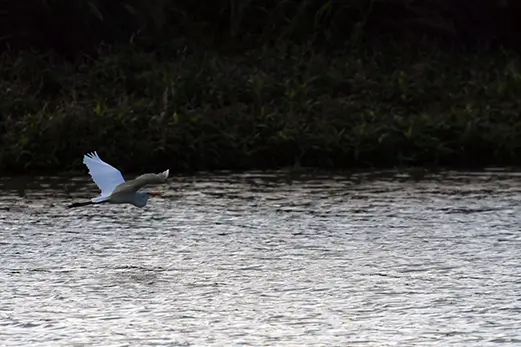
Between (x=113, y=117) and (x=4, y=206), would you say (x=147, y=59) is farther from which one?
(x=4, y=206)

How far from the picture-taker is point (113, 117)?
20000 mm

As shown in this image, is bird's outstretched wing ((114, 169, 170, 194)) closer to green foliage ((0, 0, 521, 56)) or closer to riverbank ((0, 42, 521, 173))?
riverbank ((0, 42, 521, 173))

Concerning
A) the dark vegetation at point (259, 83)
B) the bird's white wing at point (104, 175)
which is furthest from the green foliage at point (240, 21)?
the bird's white wing at point (104, 175)

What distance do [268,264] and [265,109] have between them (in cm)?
833

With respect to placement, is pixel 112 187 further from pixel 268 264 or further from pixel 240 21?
pixel 240 21

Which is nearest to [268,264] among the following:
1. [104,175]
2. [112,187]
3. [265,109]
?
[112,187]

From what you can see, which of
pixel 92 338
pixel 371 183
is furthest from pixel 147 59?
pixel 92 338

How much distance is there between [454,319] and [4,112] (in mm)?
11075

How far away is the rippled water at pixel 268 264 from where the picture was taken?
10492mm

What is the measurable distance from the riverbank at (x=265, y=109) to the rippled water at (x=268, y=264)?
111 cm

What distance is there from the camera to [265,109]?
21.1 meters

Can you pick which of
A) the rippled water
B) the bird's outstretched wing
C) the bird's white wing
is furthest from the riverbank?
the bird's outstretched wing

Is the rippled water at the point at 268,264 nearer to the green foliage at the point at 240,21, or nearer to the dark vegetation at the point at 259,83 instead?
the dark vegetation at the point at 259,83

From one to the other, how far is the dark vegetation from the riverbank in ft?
0.08
